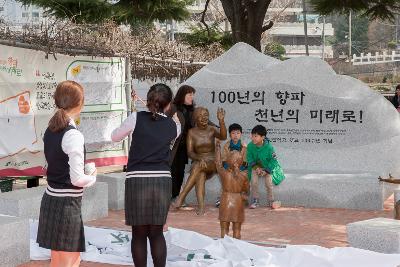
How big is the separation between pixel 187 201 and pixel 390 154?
114 inches

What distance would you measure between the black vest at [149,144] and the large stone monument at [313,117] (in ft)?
14.8

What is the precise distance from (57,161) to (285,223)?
168 inches

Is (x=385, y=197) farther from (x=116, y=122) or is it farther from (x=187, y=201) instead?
(x=116, y=122)

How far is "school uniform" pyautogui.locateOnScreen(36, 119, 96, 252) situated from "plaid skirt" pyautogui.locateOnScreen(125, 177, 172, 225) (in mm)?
556

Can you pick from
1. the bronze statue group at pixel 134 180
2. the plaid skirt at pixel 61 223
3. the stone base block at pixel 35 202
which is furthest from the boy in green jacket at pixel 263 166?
the plaid skirt at pixel 61 223

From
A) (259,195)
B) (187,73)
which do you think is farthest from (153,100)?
(187,73)

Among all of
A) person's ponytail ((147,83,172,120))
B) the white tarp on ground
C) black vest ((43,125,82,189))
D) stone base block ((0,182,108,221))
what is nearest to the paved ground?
stone base block ((0,182,108,221))

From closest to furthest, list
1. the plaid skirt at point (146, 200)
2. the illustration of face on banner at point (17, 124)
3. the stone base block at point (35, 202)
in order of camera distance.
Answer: the plaid skirt at point (146, 200)
the stone base block at point (35, 202)
the illustration of face on banner at point (17, 124)

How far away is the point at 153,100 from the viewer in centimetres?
464

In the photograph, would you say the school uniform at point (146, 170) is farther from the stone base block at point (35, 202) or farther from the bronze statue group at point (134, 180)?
the stone base block at point (35, 202)

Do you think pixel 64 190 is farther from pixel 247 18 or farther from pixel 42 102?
pixel 247 18

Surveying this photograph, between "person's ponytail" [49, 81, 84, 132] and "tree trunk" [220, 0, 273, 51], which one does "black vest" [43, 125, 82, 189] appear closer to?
"person's ponytail" [49, 81, 84, 132]

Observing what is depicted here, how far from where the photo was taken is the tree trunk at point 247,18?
12.2 meters

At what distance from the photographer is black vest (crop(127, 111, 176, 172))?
458 cm
